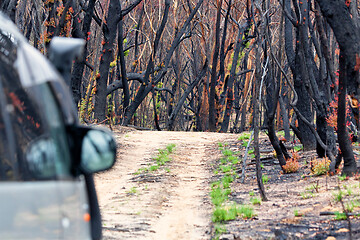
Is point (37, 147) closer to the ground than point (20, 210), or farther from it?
farther from it

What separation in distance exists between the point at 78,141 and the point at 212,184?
9.39 meters

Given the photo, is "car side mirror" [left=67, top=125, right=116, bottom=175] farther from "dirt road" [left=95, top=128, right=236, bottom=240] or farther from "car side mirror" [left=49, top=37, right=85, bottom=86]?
"dirt road" [left=95, top=128, right=236, bottom=240]

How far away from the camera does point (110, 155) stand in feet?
7.28

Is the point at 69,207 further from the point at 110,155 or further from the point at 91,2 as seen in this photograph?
the point at 91,2

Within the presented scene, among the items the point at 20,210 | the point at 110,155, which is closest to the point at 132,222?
the point at 110,155

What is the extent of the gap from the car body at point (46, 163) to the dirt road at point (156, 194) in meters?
4.47

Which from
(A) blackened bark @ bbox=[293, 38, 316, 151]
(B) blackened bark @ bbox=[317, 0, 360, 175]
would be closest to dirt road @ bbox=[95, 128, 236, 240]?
(A) blackened bark @ bbox=[293, 38, 316, 151]

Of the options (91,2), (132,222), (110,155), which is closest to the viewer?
(110,155)

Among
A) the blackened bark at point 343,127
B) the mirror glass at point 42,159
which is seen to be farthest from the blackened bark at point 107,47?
the mirror glass at point 42,159

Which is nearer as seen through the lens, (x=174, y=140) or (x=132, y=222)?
(x=132, y=222)

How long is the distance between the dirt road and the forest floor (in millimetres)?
13

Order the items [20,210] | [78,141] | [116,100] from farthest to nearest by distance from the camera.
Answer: [116,100] < [78,141] < [20,210]

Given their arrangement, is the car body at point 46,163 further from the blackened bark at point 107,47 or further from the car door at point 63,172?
the blackened bark at point 107,47

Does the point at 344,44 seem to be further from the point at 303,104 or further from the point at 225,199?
the point at 303,104
